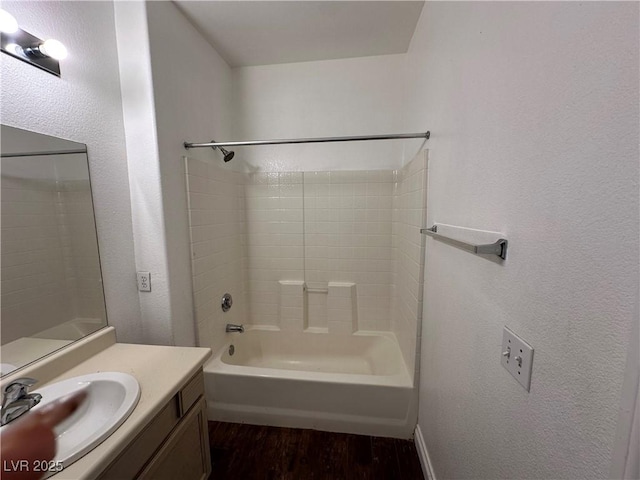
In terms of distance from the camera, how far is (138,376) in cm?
97

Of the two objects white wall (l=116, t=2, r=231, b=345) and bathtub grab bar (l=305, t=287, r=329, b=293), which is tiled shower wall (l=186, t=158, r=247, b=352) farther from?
bathtub grab bar (l=305, t=287, r=329, b=293)

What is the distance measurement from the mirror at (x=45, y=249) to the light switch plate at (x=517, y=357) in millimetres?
1577

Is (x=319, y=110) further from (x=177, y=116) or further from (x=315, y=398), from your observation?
(x=315, y=398)

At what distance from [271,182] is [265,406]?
1.71 m

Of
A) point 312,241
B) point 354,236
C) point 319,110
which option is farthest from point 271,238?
point 319,110

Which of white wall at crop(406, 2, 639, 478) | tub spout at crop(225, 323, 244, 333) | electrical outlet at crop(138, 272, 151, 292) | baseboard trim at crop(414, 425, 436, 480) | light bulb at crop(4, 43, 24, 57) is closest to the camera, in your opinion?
white wall at crop(406, 2, 639, 478)

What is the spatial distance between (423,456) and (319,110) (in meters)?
2.50

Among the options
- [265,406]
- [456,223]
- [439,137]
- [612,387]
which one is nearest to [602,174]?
[612,387]

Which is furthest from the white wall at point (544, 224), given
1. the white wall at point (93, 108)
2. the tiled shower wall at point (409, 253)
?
the white wall at point (93, 108)

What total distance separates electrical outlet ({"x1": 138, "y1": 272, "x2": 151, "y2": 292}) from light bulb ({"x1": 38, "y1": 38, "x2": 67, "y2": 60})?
39.7 inches

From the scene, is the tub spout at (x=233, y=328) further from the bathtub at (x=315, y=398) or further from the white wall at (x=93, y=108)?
the white wall at (x=93, y=108)

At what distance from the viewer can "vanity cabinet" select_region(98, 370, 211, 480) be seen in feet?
2.51

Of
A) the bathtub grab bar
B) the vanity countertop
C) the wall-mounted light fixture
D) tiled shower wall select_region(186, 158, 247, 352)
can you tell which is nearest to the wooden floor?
tiled shower wall select_region(186, 158, 247, 352)

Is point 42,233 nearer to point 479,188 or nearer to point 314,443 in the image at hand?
point 479,188
